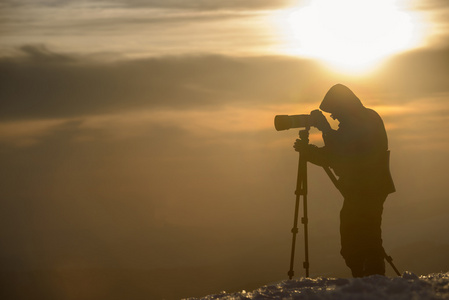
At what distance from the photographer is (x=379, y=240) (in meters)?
11.0

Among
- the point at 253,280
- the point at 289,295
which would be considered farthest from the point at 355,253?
the point at 253,280

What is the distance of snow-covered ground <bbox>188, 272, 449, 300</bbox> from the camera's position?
26.3ft

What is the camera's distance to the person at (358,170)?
36.0 ft

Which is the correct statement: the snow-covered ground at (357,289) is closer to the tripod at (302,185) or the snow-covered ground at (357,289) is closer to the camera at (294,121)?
the tripod at (302,185)

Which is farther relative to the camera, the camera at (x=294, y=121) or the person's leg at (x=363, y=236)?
the camera at (x=294, y=121)

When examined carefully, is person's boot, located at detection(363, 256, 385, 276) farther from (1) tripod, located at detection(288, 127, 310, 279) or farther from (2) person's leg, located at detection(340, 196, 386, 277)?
(1) tripod, located at detection(288, 127, 310, 279)

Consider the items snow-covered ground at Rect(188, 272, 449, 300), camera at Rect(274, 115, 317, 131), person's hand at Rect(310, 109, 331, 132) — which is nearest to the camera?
snow-covered ground at Rect(188, 272, 449, 300)

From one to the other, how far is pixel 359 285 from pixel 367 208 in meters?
2.71

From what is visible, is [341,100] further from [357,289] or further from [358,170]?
[357,289]

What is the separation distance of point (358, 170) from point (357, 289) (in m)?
3.07

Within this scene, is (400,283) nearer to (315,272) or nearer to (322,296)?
(322,296)

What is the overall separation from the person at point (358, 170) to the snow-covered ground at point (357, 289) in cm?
143

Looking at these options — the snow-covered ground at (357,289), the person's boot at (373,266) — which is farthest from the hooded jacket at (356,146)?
the snow-covered ground at (357,289)

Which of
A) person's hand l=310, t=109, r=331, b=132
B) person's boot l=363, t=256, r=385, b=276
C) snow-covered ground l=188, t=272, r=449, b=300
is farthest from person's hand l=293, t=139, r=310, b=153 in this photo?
snow-covered ground l=188, t=272, r=449, b=300
